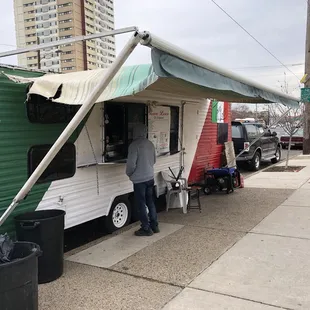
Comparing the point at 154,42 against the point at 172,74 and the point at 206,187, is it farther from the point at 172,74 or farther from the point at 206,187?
the point at 206,187

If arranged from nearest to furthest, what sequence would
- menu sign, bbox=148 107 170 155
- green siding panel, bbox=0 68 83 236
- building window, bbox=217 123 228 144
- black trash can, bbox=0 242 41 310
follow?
black trash can, bbox=0 242 41 310 < green siding panel, bbox=0 68 83 236 < menu sign, bbox=148 107 170 155 < building window, bbox=217 123 228 144

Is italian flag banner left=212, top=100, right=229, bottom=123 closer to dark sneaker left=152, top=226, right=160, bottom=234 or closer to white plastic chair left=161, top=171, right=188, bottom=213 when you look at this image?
white plastic chair left=161, top=171, right=188, bottom=213

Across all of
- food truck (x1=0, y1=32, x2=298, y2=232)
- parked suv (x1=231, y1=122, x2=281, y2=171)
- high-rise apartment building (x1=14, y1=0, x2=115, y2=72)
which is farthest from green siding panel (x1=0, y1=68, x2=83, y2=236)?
parked suv (x1=231, y1=122, x2=281, y2=171)

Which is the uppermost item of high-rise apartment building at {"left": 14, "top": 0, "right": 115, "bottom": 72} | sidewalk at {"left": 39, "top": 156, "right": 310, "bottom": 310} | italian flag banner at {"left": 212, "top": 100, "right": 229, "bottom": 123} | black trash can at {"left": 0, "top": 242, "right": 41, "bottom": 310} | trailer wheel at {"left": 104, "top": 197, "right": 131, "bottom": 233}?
high-rise apartment building at {"left": 14, "top": 0, "right": 115, "bottom": 72}

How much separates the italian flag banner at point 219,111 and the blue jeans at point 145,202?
4.36 m

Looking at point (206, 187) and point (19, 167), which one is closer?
point (19, 167)

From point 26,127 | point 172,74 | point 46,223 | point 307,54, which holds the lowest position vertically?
point 46,223

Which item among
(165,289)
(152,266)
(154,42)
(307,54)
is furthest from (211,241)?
(307,54)

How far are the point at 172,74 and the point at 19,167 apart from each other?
2.18 m

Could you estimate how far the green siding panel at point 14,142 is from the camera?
423cm

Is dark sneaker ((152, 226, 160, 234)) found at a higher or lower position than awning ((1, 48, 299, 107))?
lower

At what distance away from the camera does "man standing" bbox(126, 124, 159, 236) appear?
17.8ft

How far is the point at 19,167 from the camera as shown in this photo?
4.43 metres

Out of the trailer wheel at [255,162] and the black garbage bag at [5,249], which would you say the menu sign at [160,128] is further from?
the trailer wheel at [255,162]
